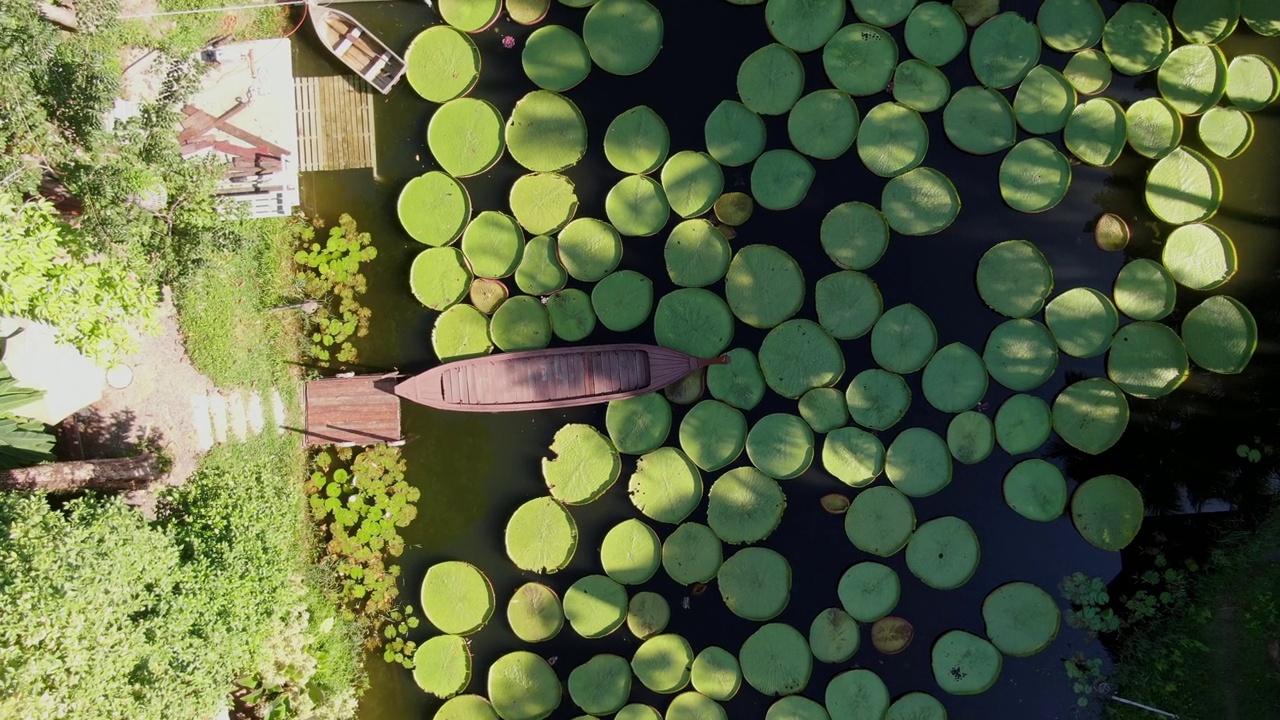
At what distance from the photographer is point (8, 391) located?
6.76m

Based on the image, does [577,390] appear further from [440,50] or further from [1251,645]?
[1251,645]

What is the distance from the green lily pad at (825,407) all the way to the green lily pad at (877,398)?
92 mm

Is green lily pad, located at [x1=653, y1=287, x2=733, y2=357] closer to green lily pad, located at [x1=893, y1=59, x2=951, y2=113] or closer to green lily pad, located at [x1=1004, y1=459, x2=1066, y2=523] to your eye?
green lily pad, located at [x1=893, y1=59, x2=951, y2=113]

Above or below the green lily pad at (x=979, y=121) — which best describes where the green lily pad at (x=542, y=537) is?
below

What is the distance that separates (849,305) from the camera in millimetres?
7617

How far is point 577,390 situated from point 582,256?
1457 millimetres

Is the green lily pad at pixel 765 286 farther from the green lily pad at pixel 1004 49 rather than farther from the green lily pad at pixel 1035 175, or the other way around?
the green lily pad at pixel 1004 49

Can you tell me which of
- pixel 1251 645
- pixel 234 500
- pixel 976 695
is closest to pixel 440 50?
pixel 234 500

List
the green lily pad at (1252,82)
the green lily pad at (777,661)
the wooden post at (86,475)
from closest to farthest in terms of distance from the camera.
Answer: the wooden post at (86,475), the green lily pad at (1252,82), the green lily pad at (777,661)

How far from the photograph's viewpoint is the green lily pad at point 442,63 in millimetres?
7891

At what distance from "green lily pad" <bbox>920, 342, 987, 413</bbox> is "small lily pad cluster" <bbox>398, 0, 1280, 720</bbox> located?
0.9 inches

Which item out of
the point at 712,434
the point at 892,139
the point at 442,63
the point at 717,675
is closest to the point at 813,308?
the point at 712,434

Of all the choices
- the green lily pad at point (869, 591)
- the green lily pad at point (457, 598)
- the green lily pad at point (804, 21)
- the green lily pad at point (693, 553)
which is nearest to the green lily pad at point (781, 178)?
the green lily pad at point (804, 21)

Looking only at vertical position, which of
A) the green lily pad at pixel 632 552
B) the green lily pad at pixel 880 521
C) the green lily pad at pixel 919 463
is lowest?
the green lily pad at pixel 632 552
